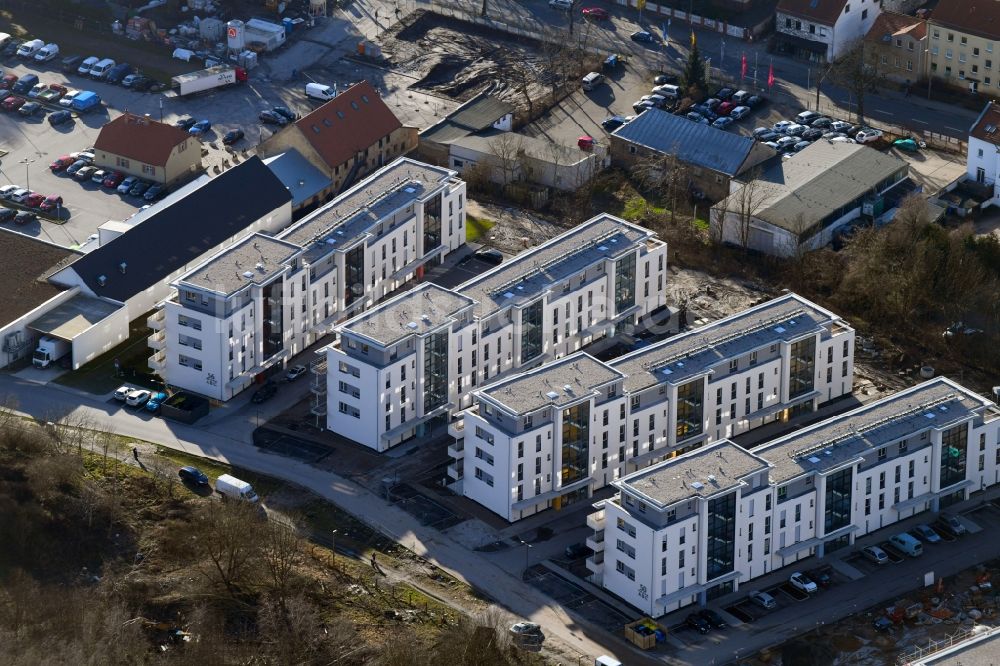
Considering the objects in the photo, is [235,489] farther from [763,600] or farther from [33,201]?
[33,201]

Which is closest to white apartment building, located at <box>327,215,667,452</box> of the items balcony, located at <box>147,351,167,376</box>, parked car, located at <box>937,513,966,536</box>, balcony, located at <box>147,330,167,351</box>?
balcony, located at <box>147,351,167,376</box>

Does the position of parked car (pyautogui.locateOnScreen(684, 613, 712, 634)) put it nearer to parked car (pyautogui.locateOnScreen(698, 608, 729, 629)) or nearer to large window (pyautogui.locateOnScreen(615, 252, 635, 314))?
parked car (pyautogui.locateOnScreen(698, 608, 729, 629))

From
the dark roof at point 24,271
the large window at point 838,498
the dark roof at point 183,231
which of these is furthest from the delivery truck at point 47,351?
the large window at point 838,498

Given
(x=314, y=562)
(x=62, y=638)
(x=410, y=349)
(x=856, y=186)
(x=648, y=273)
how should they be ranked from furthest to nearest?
(x=856, y=186), (x=648, y=273), (x=410, y=349), (x=314, y=562), (x=62, y=638)

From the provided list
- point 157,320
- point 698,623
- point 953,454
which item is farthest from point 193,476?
point 953,454

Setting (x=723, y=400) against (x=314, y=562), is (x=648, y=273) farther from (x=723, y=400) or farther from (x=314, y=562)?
(x=314, y=562)

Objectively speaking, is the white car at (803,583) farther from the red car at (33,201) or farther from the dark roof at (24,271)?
the red car at (33,201)

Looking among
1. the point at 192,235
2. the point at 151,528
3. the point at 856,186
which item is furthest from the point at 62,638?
the point at 856,186
